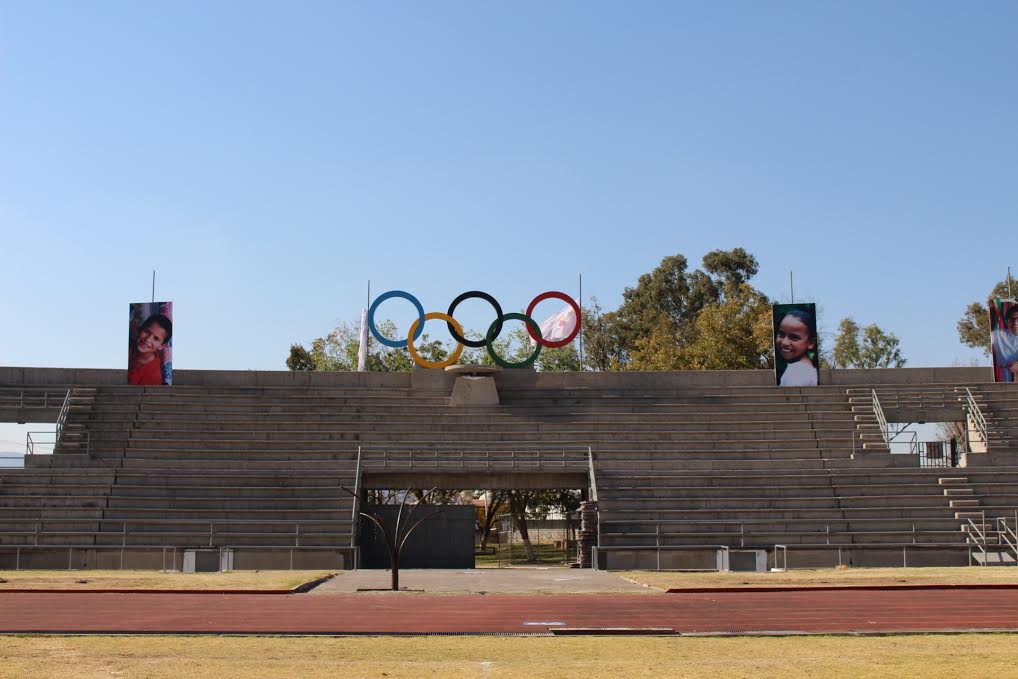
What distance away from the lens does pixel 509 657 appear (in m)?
13.3

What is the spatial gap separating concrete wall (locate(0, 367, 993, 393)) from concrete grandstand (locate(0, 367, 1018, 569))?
0.08 metres

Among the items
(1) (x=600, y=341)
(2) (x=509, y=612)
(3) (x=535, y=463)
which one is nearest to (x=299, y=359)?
(1) (x=600, y=341)

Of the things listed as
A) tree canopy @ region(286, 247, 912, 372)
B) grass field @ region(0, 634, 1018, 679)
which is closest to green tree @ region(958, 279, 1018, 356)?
tree canopy @ region(286, 247, 912, 372)

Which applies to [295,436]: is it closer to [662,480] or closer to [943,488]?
[662,480]

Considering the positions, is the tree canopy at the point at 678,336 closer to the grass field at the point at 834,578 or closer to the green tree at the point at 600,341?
the green tree at the point at 600,341

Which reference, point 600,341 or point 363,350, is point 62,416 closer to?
point 363,350

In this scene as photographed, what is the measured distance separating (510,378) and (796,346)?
1139cm

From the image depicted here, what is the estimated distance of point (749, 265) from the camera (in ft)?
343

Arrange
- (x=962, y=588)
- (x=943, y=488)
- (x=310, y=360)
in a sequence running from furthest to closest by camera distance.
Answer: (x=310, y=360) < (x=943, y=488) < (x=962, y=588)

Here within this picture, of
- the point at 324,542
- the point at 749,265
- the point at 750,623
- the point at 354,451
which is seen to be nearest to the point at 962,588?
the point at 750,623

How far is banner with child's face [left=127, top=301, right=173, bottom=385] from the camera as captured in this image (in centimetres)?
4662

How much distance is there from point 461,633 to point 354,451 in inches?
1012

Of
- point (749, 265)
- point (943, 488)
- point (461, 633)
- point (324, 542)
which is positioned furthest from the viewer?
point (749, 265)

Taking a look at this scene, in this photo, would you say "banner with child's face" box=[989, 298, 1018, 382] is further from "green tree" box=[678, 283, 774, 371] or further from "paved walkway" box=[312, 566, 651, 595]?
"green tree" box=[678, 283, 774, 371]
